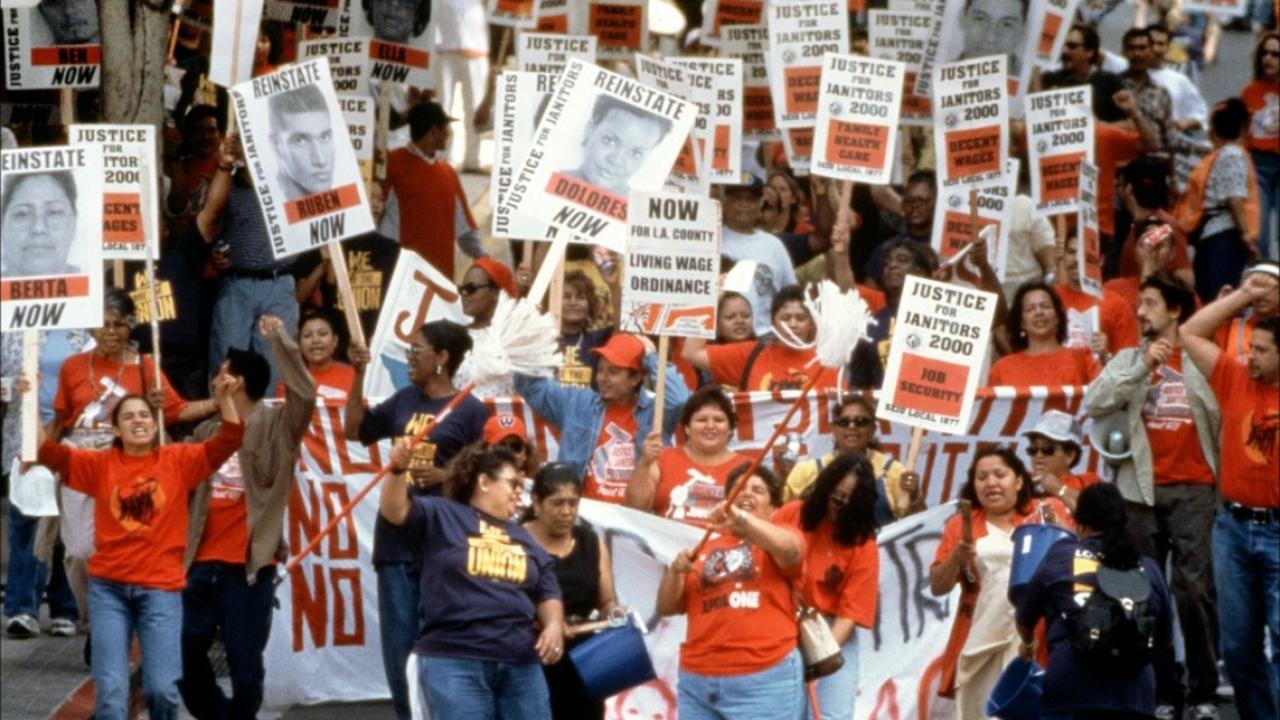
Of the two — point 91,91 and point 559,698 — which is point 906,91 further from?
point 559,698

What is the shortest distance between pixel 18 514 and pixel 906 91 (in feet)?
19.1

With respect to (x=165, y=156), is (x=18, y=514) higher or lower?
lower

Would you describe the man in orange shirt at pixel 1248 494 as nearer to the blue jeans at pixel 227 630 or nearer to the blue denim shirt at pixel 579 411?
the blue denim shirt at pixel 579 411

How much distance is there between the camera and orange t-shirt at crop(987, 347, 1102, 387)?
1548 cm

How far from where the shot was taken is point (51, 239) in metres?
13.4

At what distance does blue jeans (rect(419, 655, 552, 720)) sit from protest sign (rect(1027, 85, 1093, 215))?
20.2 feet

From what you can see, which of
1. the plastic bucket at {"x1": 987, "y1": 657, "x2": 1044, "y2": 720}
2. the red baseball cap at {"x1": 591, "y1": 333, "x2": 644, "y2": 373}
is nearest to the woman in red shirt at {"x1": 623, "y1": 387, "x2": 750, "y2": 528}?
the red baseball cap at {"x1": 591, "y1": 333, "x2": 644, "y2": 373}

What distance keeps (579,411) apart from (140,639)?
224 centimetres

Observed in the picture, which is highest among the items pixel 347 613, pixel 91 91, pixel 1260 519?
pixel 91 91

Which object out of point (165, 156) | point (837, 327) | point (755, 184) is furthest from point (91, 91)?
point (837, 327)

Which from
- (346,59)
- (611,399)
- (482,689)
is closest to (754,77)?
(346,59)

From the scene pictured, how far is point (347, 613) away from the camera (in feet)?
49.9

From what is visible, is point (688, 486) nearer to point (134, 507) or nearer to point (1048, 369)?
point (134, 507)

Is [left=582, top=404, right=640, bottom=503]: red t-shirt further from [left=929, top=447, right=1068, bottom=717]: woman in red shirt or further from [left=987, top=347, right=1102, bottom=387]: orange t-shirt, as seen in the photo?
[left=987, top=347, right=1102, bottom=387]: orange t-shirt
